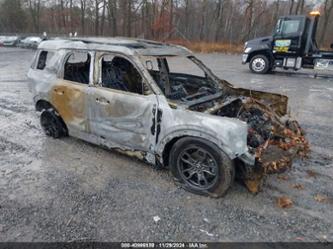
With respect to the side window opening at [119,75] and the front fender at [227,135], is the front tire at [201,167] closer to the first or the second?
the front fender at [227,135]

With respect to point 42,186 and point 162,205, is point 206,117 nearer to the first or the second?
point 162,205

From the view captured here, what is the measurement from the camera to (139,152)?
3.65m

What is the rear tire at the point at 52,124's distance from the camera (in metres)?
4.67

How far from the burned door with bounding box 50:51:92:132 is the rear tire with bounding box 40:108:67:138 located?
24 cm

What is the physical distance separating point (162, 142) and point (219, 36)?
32.7 metres

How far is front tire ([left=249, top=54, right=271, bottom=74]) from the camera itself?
12688 mm

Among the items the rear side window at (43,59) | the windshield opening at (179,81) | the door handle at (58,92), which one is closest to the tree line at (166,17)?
the windshield opening at (179,81)

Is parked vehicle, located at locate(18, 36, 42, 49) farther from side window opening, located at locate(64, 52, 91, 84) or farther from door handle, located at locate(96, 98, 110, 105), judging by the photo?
door handle, located at locate(96, 98, 110, 105)

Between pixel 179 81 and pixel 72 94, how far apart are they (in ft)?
5.90

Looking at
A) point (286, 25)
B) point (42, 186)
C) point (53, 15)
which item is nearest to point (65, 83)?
point (42, 186)

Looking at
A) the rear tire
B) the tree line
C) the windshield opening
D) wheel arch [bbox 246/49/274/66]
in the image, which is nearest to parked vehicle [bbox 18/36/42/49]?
the tree line

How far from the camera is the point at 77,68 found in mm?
4797

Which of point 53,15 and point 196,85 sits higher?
point 53,15

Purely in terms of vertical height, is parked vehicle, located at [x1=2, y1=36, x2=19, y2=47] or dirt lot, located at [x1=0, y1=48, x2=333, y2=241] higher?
parked vehicle, located at [x1=2, y1=36, x2=19, y2=47]
